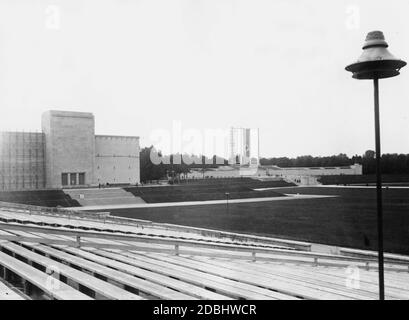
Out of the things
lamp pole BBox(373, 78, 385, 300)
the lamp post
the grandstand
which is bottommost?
the grandstand

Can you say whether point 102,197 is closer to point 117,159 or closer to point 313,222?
point 117,159

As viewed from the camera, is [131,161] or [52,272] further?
[131,161]

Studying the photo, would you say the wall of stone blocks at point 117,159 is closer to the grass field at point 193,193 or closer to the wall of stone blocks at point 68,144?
the wall of stone blocks at point 68,144

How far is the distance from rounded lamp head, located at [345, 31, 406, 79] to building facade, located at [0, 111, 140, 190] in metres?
66.3

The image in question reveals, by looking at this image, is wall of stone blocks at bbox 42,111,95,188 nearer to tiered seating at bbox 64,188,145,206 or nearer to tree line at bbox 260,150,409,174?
tiered seating at bbox 64,188,145,206

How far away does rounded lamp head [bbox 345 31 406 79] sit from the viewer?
4.93 meters

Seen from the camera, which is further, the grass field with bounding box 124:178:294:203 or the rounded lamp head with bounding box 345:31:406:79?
the grass field with bounding box 124:178:294:203

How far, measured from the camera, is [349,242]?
20.7 meters

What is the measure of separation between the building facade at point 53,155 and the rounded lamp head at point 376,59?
6634cm

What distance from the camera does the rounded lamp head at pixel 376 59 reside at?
4.93m

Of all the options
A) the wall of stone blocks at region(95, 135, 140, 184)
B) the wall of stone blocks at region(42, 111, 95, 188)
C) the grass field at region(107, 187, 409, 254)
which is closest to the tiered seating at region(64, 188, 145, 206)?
the grass field at region(107, 187, 409, 254)
